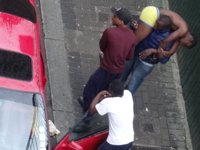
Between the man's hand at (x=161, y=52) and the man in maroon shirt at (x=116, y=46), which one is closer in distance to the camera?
the man in maroon shirt at (x=116, y=46)

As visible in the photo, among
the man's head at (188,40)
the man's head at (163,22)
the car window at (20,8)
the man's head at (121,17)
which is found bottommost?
the man's head at (188,40)

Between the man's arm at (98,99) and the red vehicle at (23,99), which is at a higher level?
the red vehicle at (23,99)

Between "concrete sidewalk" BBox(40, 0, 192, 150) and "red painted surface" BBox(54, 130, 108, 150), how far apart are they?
144cm

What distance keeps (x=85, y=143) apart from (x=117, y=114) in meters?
0.55

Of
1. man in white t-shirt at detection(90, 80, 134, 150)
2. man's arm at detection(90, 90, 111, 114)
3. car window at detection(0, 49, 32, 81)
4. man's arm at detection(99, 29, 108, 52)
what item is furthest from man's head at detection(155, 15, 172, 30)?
car window at detection(0, 49, 32, 81)

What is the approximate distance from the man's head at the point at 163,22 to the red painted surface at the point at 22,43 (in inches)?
64.7

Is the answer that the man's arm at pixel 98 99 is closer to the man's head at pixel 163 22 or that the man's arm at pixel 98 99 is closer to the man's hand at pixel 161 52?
the man's hand at pixel 161 52

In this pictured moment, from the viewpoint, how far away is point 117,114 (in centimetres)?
706

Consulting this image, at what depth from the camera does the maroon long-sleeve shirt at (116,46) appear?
771 cm

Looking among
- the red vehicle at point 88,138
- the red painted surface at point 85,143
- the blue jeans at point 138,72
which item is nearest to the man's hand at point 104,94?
the red vehicle at point 88,138

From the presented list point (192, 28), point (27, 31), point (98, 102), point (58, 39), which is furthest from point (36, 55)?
point (192, 28)

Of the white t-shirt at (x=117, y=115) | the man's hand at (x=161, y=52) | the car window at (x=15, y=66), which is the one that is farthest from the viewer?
the man's hand at (x=161, y=52)

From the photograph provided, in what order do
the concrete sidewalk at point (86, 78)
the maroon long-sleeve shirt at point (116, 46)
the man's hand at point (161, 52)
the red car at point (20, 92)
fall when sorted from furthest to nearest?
the concrete sidewalk at point (86, 78)
the man's hand at point (161, 52)
the maroon long-sleeve shirt at point (116, 46)
the red car at point (20, 92)

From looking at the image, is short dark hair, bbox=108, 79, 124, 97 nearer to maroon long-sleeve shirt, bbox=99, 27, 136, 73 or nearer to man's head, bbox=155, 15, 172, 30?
maroon long-sleeve shirt, bbox=99, 27, 136, 73
